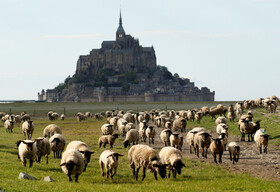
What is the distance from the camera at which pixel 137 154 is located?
15477 mm

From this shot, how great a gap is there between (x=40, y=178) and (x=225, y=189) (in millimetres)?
7066

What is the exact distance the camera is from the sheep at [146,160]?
1449cm

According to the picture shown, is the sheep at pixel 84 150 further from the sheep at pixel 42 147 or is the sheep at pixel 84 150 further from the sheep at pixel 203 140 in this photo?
the sheep at pixel 203 140

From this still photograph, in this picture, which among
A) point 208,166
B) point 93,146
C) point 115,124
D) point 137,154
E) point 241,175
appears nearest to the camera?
point 137,154

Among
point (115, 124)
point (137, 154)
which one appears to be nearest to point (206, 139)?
point (137, 154)

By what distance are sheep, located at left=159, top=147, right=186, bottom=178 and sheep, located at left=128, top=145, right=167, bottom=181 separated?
937 millimetres

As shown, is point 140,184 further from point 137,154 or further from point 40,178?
point 40,178

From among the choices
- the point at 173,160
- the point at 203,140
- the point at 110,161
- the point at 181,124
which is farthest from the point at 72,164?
the point at 181,124

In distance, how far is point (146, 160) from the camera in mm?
15008

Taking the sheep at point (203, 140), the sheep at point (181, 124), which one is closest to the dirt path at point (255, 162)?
the sheep at point (203, 140)

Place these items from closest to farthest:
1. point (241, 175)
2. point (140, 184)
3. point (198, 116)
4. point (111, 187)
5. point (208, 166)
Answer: point (111, 187) → point (140, 184) → point (241, 175) → point (208, 166) → point (198, 116)

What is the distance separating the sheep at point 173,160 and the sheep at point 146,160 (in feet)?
3.07

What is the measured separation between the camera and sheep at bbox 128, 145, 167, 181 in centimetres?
1449

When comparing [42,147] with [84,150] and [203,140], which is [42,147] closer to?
[84,150]
